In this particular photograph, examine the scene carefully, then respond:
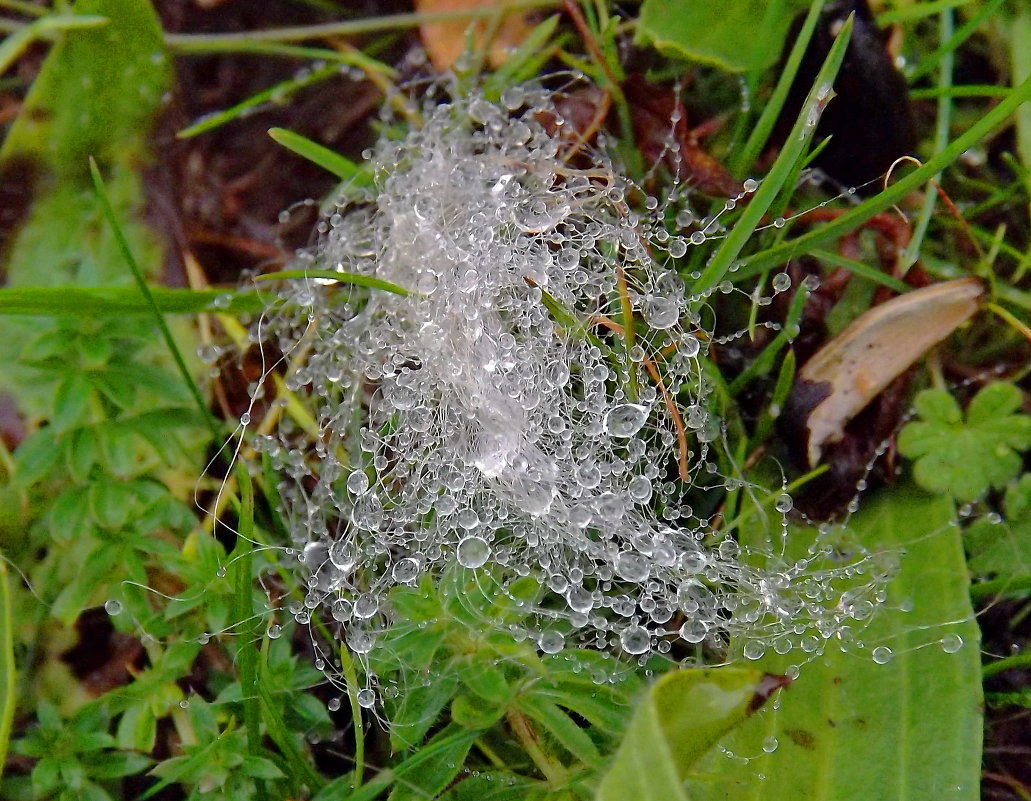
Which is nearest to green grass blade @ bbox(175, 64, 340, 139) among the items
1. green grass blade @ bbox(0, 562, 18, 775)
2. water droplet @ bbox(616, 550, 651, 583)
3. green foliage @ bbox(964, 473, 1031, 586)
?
green grass blade @ bbox(0, 562, 18, 775)

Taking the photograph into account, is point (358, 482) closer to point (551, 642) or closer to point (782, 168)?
point (551, 642)

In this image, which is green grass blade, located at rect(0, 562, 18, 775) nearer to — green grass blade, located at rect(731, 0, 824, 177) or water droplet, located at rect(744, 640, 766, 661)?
water droplet, located at rect(744, 640, 766, 661)

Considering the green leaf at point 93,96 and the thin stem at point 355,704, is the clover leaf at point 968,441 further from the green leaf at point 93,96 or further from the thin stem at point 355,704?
the green leaf at point 93,96

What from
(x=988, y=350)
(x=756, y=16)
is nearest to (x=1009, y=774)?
(x=988, y=350)

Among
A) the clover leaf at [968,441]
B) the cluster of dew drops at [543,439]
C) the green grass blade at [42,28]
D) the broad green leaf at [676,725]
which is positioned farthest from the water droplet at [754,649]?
the green grass blade at [42,28]

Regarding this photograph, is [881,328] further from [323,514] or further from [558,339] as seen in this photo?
[323,514]
